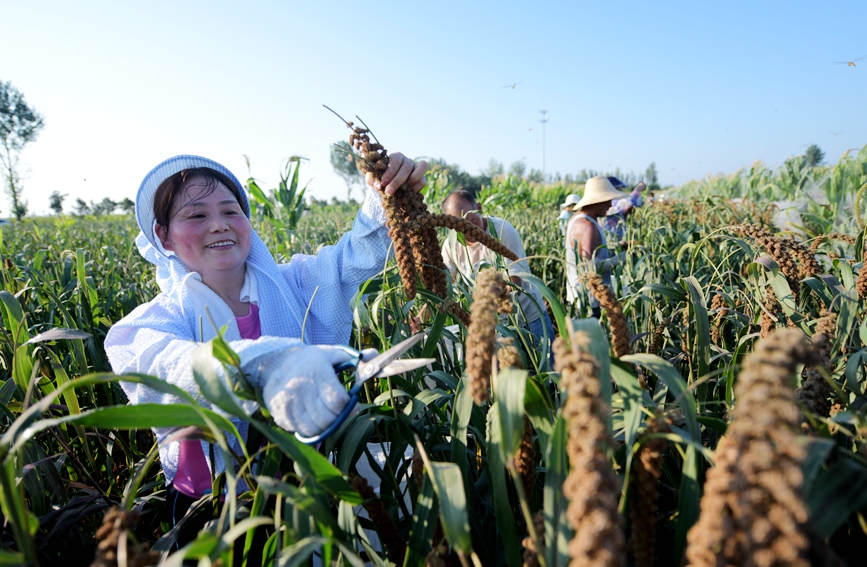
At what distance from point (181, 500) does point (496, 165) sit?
3489 centimetres

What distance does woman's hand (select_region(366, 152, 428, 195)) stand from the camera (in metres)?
1.05

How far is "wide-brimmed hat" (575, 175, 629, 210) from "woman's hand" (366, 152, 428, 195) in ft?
11.2

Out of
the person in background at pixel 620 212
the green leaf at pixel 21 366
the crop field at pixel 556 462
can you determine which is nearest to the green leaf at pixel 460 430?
the crop field at pixel 556 462

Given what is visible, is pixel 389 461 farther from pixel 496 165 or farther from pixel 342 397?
pixel 496 165

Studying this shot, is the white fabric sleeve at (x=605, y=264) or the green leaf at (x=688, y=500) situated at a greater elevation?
the white fabric sleeve at (x=605, y=264)

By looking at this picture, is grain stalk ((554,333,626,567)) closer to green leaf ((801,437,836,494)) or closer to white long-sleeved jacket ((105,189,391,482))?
green leaf ((801,437,836,494))

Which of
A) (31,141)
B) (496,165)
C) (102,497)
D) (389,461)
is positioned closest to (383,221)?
(389,461)

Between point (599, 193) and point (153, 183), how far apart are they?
3689 millimetres

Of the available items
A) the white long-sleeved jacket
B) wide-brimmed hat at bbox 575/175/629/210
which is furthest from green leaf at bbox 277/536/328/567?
wide-brimmed hat at bbox 575/175/629/210

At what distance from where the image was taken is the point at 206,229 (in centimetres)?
146

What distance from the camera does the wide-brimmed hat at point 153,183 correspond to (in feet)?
4.86

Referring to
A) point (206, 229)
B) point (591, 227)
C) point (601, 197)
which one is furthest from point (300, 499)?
point (601, 197)

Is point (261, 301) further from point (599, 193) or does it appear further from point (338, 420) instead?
point (599, 193)

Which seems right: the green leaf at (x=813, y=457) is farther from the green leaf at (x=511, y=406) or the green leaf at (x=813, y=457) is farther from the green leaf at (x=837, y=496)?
the green leaf at (x=511, y=406)
